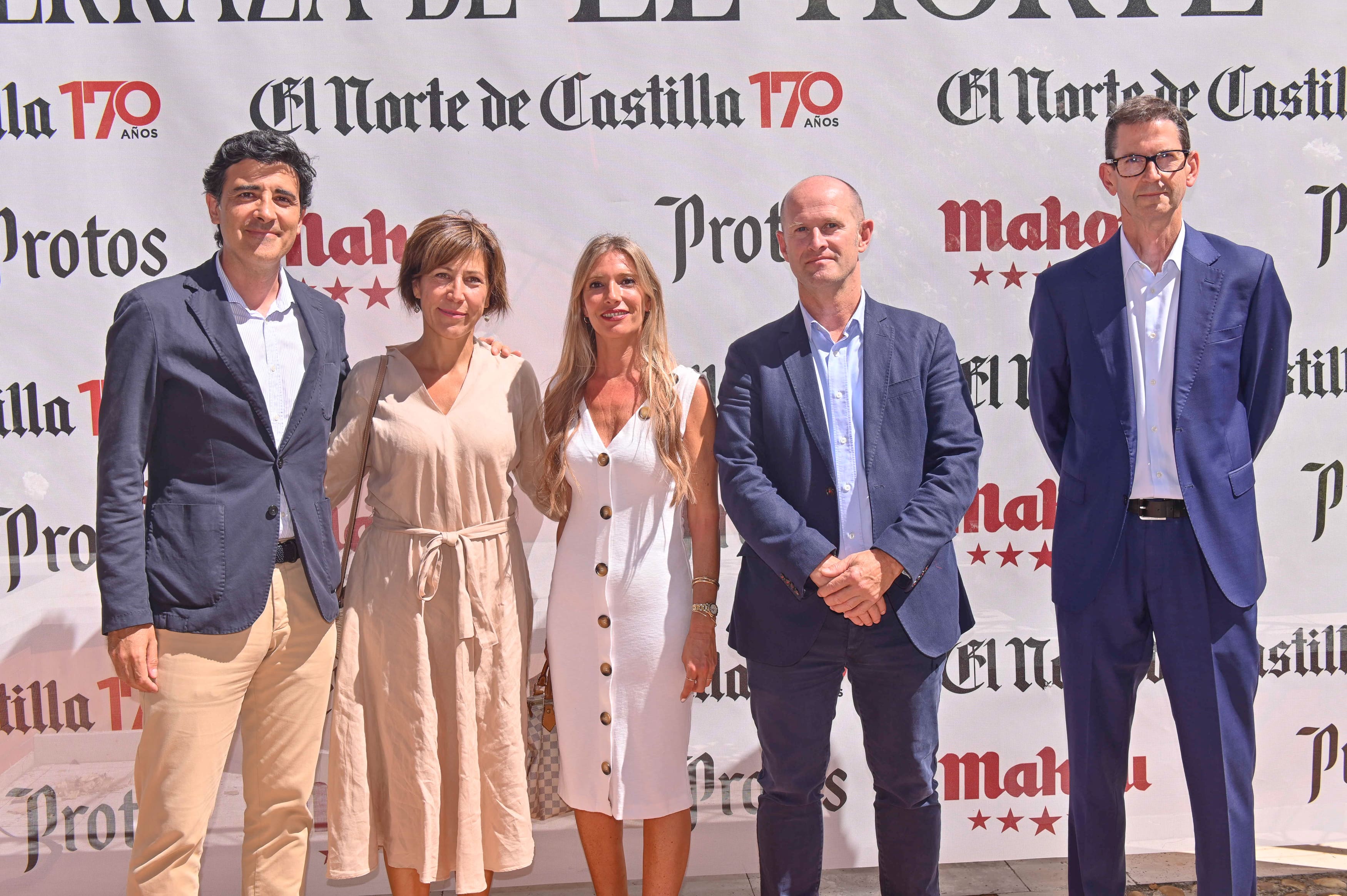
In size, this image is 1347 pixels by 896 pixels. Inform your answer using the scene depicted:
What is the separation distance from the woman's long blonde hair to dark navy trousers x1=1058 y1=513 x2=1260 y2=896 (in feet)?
3.70

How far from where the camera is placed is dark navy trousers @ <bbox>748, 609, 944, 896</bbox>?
263 cm

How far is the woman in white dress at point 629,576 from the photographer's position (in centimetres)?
272

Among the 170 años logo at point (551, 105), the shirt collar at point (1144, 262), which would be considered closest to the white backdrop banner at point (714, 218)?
the 170 años logo at point (551, 105)

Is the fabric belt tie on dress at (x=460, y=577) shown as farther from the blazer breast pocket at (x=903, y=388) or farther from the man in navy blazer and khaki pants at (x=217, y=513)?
the blazer breast pocket at (x=903, y=388)

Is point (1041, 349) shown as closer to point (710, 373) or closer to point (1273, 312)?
point (1273, 312)

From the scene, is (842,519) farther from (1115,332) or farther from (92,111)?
(92,111)

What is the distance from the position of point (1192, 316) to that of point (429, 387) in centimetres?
196

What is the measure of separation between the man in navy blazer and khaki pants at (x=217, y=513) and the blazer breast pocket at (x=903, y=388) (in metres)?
1.43

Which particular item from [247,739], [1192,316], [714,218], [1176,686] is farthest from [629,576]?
[1192,316]

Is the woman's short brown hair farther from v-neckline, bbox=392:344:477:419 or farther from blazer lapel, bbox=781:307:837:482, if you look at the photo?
blazer lapel, bbox=781:307:837:482

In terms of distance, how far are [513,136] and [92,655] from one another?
2155 mm

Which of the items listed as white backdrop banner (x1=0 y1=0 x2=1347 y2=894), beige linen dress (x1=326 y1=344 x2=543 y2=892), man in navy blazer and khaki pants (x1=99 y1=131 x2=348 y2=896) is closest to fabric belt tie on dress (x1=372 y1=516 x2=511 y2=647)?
beige linen dress (x1=326 y1=344 x2=543 y2=892)

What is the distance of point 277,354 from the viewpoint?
102 inches

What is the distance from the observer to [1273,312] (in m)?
2.68
